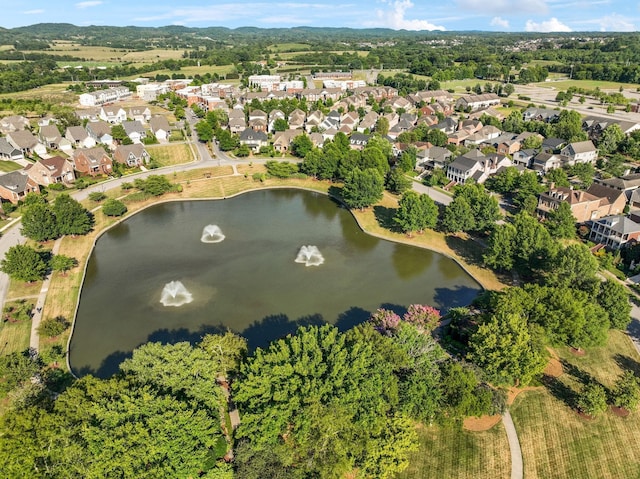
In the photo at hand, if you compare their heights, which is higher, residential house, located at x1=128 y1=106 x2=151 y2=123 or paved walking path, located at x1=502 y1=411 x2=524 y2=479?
residential house, located at x1=128 y1=106 x2=151 y2=123

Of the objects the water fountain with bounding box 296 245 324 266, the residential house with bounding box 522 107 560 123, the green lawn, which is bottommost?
the water fountain with bounding box 296 245 324 266

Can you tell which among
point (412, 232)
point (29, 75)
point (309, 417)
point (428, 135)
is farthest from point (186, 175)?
point (29, 75)

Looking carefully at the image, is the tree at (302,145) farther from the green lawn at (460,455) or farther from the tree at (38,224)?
the green lawn at (460,455)

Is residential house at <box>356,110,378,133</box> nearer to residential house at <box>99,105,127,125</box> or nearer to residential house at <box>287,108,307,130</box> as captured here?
residential house at <box>287,108,307,130</box>

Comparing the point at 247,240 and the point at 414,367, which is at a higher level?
the point at 414,367

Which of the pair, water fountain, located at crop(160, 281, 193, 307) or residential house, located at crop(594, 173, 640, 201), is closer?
water fountain, located at crop(160, 281, 193, 307)

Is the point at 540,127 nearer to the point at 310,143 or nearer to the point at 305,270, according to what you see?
the point at 310,143

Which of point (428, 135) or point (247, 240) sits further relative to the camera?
point (428, 135)

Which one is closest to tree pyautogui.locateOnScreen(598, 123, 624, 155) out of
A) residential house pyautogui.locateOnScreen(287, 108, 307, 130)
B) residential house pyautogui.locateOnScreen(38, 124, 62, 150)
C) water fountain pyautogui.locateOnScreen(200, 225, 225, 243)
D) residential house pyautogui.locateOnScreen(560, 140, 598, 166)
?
residential house pyautogui.locateOnScreen(560, 140, 598, 166)
